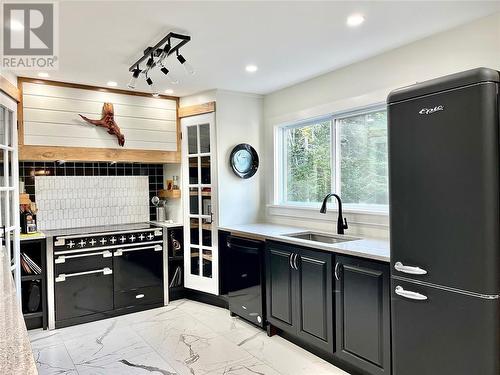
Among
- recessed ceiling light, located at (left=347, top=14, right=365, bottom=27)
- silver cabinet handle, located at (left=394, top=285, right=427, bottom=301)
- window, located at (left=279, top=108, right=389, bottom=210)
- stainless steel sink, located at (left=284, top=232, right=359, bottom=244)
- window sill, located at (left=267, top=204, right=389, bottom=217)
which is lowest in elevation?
silver cabinet handle, located at (left=394, top=285, right=427, bottom=301)

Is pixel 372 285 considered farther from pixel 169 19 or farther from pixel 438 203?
pixel 169 19

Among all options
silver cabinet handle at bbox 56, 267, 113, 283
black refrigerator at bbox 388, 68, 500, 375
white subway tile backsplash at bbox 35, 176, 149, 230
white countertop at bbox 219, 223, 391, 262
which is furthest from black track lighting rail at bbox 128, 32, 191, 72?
silver cabinet handle at bbox 56, 267, 113, 283

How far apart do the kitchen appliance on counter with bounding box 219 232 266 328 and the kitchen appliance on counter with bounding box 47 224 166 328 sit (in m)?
0.89

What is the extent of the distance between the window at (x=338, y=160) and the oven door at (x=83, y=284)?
2.10 metres

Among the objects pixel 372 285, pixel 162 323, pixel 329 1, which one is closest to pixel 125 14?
pixel 329 1

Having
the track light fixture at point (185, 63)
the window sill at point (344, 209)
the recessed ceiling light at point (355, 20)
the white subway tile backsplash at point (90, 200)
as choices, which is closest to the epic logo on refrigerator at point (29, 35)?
the track light fixture at point (185, 63)

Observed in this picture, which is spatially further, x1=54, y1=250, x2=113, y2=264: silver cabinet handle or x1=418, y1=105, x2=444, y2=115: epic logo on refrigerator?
x1=54, y1=250, x2=113, y2=264: silver cabinet handle

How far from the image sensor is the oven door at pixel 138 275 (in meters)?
3.96

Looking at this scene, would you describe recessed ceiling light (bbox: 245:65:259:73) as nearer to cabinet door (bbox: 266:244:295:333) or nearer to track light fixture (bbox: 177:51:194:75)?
track light fixture (bbox: 177:51:194:75)

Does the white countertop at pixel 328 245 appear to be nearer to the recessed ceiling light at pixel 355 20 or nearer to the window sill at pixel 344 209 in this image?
the window sill at pixel 344 209

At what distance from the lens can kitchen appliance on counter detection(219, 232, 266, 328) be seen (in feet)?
11.4

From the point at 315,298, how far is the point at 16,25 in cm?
281

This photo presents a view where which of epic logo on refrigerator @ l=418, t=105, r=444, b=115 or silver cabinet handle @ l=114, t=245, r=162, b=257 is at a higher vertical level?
epic logo on refrigerator @ l=418, t=105, r=444, b=115

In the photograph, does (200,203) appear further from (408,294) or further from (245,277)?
(408,294)
